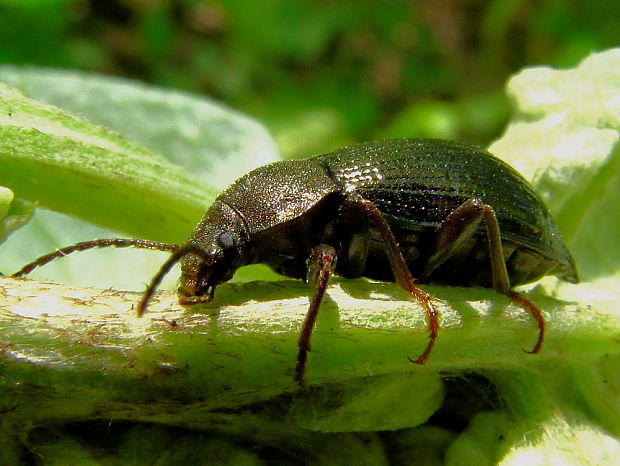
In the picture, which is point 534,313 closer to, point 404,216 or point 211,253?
point 404,216

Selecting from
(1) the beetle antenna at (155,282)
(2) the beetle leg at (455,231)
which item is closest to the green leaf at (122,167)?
(1) the beetle antenna at (155,282)

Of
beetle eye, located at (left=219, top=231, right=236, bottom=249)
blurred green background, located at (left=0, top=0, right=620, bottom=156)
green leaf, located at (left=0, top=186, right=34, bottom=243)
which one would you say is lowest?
green leaf, located at (left=0, top=186, right=34, bottom=243)

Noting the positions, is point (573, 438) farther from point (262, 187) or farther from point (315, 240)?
point (262, 187)

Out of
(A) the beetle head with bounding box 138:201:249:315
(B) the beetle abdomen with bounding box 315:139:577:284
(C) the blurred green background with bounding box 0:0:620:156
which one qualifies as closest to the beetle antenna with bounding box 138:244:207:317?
(A) the beetle head with bounding box 138:201:249:315

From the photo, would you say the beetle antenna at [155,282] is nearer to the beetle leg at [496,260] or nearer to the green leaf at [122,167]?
the green leaf at [122,167]

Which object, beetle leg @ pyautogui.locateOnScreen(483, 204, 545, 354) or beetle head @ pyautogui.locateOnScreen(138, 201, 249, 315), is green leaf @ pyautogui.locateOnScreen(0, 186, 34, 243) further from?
beetle leg @ pyautogui.locateOnScreen(483, 204, 545, 354)

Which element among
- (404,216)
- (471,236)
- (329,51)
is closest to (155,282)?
(404,216)
